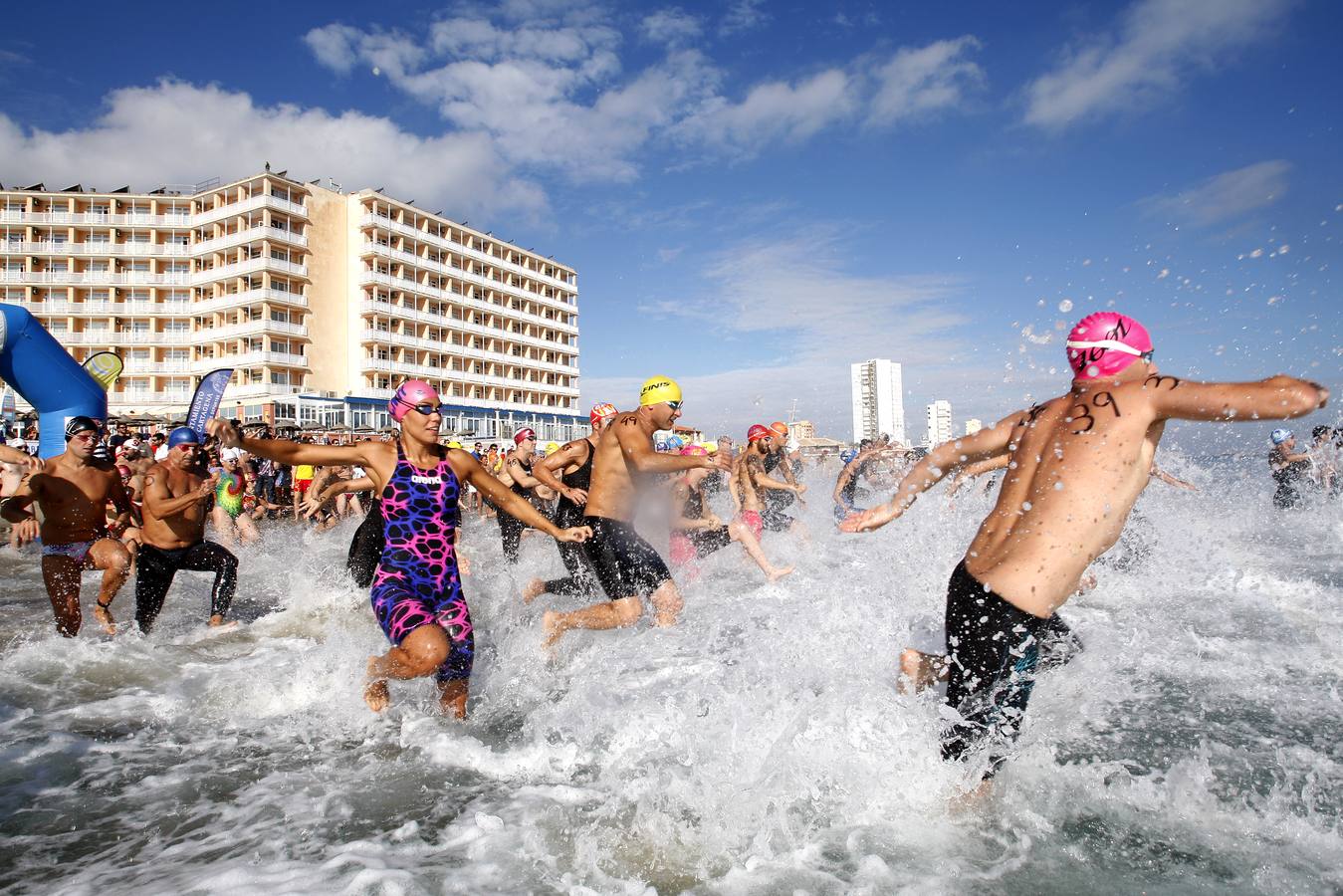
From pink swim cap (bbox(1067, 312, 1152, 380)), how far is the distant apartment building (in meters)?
56.3

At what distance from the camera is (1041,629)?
2783 mm

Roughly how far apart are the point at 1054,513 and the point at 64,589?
289 inches

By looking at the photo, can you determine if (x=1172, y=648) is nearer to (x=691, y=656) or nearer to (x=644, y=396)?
(x=691, y=656)

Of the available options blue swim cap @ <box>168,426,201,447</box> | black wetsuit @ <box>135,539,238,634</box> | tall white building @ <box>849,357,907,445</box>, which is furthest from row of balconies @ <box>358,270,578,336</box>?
black wetsuit @ <box>135,539,238,634</box>

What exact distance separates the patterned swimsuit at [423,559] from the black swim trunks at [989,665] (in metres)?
2.59

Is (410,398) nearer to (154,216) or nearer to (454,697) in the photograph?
(454,697)

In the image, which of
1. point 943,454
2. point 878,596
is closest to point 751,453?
point 878,596

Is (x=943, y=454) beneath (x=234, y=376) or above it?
beneath

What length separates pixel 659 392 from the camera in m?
6.12

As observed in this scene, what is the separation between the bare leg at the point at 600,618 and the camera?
5633mm

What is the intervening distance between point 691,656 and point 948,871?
2.96 m

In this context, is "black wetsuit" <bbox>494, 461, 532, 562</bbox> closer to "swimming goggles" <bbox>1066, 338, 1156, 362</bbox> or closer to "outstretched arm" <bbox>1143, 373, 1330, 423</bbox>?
"swimming goggles" <bbox>1066, 338, 1156, 362</bbox>

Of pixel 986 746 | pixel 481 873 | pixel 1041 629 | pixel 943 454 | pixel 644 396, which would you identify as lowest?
pixel 481 873

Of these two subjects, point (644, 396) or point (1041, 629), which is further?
point (644, 396)
